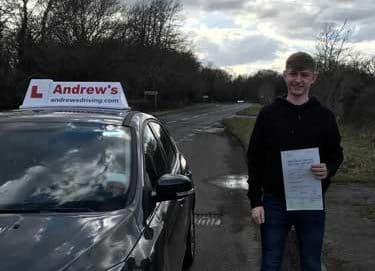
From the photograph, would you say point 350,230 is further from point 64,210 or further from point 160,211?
point 64,210

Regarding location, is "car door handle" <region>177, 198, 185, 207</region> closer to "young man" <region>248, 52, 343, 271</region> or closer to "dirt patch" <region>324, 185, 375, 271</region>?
"young man" <region>248, 52, 343, 271</region>

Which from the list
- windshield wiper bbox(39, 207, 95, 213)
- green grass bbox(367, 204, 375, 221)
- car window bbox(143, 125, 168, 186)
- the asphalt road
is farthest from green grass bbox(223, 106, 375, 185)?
windshield wiper bbox(39, 207, 95, 213)

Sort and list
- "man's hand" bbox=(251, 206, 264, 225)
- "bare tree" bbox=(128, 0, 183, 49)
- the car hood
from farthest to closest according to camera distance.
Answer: "bare tree" bbox=(128, 0, 183, 49) < "man's hand" bbox=(251, 206, 264, 225) < the car hood

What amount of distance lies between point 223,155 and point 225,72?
411 ft

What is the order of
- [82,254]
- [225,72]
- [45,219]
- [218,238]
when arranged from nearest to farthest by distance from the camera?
[82,254] < [45,219] < [218,238] < [225,72]

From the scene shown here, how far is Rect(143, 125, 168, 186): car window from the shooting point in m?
4.18

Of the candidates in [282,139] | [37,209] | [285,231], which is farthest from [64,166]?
[285,231]

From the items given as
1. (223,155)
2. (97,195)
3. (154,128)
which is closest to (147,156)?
(97,195)

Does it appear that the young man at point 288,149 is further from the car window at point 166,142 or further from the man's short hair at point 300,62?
the car window at point 166,142

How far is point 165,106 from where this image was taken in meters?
78.6

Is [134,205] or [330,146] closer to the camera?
[134,205]

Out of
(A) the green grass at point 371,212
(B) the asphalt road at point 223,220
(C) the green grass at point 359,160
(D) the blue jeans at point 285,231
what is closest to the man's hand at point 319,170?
(D) the blue jeans at point 285,231

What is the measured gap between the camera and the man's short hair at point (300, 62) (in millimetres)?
4039

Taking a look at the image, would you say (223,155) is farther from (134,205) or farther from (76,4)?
(76,4)
